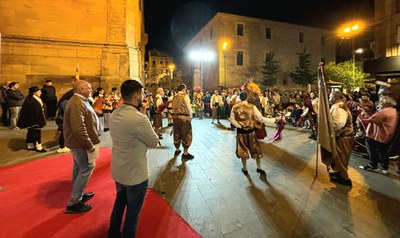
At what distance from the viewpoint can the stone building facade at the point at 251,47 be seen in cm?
3228

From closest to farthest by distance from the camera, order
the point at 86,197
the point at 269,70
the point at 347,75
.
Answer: the point at 86,197 < the point at 347,75 < the point at 269,70

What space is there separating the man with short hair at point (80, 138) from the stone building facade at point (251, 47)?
27971 millimetres

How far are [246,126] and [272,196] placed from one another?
1.63m

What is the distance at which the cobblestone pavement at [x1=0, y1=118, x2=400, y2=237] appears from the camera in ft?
9.89

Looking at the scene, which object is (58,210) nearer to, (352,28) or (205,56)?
(352,28)

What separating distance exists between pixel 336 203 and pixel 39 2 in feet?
47.0

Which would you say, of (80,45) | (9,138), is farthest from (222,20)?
(9,138)

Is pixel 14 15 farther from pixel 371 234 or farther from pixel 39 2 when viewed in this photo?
pixel 371 234

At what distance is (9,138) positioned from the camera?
7.10 metres

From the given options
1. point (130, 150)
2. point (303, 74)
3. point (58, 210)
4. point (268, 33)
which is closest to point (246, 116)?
point (130, 150)

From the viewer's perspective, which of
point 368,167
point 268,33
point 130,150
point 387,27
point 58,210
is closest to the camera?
point 130,150

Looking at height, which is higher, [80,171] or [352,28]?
[352,28]

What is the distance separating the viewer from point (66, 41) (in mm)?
10688

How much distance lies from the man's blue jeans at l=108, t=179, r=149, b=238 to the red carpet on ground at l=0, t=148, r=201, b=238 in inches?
20.1
